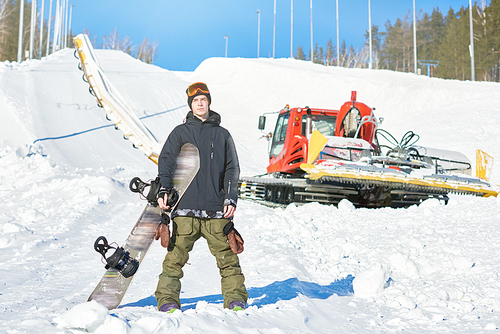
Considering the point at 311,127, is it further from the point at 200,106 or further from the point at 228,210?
the point at 228,210

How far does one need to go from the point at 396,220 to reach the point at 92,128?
54.1 ft

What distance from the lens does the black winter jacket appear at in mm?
3193

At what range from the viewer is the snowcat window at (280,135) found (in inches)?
432

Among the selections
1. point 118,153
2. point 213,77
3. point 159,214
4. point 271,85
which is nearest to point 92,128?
point 118,153

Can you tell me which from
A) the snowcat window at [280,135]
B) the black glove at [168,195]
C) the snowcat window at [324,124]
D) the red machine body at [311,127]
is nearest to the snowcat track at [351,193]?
the red machine body at [311,127]

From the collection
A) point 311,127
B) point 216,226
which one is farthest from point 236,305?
point 311,127

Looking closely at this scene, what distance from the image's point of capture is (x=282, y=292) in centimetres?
396

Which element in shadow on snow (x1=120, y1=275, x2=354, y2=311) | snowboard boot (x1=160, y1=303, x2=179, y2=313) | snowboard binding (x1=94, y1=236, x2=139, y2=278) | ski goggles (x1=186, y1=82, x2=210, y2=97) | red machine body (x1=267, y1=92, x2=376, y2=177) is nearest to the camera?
snowboard boot (x1=160, y1=303, x2=179, y2=313)

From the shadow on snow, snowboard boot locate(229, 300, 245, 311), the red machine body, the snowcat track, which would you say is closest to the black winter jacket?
snowboard boot locate(229, 300, 245, 311)

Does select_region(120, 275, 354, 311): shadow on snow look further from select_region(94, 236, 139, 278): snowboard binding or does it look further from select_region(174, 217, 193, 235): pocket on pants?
select_region(174, 217, 193, 235): pocket on pants

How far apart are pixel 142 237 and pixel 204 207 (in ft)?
1.86

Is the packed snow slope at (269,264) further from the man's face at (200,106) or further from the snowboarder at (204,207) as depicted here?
the man's face at (200,106)

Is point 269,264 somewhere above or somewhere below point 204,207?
below

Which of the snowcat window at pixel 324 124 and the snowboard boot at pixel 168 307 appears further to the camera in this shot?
the snowcat window at pixel 324 124
